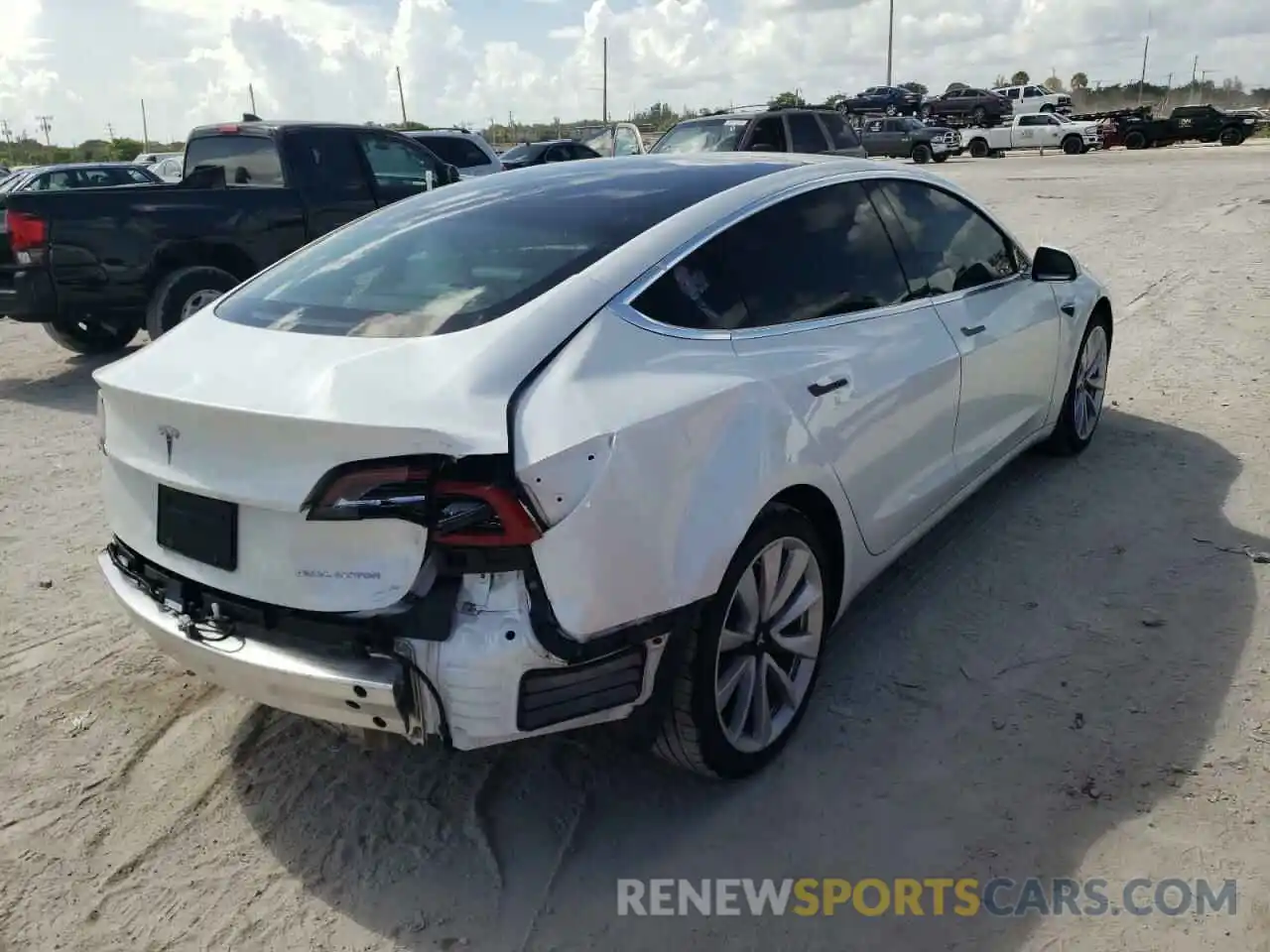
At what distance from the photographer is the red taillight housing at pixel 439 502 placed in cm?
229

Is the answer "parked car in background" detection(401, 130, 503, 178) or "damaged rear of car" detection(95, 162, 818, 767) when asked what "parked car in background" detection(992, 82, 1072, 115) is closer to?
"parked car in background" detection(401, 130, 503, 178)

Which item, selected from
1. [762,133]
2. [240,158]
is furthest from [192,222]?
[762,133]

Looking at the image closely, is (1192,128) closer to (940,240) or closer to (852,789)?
(940,240)

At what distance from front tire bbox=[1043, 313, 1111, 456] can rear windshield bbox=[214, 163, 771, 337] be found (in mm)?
2521

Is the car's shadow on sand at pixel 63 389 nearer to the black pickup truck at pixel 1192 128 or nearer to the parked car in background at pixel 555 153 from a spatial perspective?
A: the parked car in background at pixel 555 153

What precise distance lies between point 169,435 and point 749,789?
181 cm

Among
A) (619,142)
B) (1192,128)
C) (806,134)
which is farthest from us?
(1192,128)

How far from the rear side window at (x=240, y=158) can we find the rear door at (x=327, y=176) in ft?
0.57

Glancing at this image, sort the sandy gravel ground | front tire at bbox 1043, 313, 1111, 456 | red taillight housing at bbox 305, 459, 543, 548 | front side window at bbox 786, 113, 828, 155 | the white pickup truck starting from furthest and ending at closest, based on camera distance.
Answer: the white pickup truck → front side window at bbox 786, 113, 828, 155 → front tire at bbox 1043, 313, 1111, 456 → the sandy gravel ground → red taillight housing at bbox 305, 459, 543, 548

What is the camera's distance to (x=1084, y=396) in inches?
216

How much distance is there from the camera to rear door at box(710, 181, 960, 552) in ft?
10.1

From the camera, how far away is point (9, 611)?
4094 mm

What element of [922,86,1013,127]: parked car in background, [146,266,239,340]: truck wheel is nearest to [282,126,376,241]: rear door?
[146,266,239,340]: truck wheel

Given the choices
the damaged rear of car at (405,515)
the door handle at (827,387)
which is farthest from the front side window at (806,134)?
the damaged rear of car at (405,515)
